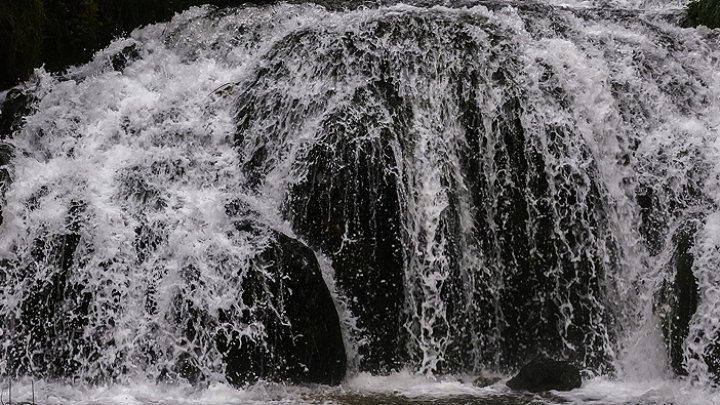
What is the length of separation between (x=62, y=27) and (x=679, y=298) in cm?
825

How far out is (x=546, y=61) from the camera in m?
9.73

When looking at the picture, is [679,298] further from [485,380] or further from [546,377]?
[485,380]

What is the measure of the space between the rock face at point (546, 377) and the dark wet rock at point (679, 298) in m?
0.93

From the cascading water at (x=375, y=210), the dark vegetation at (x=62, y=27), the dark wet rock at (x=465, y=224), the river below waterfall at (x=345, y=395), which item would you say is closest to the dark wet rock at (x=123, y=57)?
the dark vegetation at (x=62, y=27)

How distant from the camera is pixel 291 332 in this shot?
782 centimetres

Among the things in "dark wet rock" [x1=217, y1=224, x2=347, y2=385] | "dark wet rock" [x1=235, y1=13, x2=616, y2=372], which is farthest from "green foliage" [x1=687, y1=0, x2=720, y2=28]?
"dark wet rock" [x1=217, y1=224, x2=347, y2=385]

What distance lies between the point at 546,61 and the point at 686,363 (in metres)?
3.87

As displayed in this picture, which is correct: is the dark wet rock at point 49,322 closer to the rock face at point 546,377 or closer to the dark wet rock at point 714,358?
the rock face at point 546,377

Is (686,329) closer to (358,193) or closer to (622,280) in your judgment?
(622,280)

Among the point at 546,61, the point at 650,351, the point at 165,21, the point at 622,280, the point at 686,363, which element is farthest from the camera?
the point at 165,21

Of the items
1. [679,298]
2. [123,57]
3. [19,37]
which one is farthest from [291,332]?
[19,37]

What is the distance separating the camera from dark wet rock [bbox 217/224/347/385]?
769 centimetres

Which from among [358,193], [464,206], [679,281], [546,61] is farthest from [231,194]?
[679,281]

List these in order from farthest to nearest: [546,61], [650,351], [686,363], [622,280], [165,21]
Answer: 1. [165,21]
2. [546,61]
3. [622,280]
4. [650,351]
5. [686,363]
